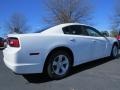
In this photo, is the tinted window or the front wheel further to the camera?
the front wheel

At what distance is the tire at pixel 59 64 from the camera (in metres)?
5.55

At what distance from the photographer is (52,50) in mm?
5551

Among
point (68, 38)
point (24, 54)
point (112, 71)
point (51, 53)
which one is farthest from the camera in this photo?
point (112, 71)

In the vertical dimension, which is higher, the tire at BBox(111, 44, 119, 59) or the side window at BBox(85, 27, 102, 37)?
the side window at BBox(85, 27, 102, 37)

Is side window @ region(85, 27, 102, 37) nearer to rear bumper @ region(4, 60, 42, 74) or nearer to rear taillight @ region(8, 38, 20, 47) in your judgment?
rear bumper @ region(4, 60, 42, 74)

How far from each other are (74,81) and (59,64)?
24.3 inches

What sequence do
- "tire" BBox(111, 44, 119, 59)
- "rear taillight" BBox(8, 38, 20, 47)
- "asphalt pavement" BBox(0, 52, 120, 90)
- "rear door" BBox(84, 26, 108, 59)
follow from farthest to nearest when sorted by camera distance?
"tire" BBox(111, 44, 119, 59)
"rear door" BBox(84, 26, 108, 59)
"rear taillight" BBox(8, 38, 20, 47)
"asphalt pavement" BBox(0, 52, 120, 90)

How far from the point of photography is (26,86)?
17.0 ft

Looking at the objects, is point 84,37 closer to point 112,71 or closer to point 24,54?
point 112,71

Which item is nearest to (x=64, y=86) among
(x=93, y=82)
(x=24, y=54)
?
(x=93, y=82)

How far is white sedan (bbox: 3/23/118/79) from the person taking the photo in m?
5.13

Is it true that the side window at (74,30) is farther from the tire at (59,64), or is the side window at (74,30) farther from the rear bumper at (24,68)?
the rear bumper at (24,68)

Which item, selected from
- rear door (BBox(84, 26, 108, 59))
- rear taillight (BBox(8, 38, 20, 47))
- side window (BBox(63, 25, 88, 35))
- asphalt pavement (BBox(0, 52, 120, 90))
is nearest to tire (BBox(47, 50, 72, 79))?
asphalt pavement (BBox(0, 52, 120, 90))

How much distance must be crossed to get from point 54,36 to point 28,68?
3.57ft
